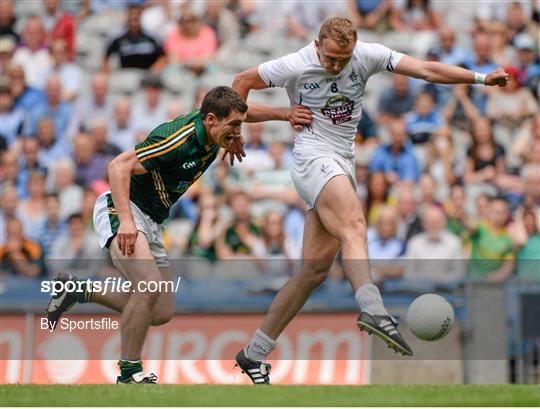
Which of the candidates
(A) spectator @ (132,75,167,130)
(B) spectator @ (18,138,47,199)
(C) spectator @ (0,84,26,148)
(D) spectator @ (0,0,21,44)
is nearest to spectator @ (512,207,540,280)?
(A) spectator @ (132,75,167,130)

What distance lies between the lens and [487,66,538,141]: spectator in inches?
691

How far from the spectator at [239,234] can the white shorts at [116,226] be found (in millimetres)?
5113

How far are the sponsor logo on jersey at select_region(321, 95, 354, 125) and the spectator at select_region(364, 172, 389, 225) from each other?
591 cm

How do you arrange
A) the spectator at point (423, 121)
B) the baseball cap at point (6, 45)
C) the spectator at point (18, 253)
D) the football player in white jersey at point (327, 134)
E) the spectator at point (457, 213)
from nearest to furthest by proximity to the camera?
1. the football player in white jersey at point (327, 134)
2. the spectator at point (18, 253)
3. the spectator at point (457, 213)
4. the spectator at point (423, 121)
5. the baseball cap at point (6, 45)

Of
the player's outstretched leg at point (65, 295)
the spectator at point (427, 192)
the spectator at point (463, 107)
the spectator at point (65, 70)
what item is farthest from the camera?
the spectator at point (65, 70)

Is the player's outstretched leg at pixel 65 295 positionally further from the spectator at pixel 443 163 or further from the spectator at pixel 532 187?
the spectator at pixel 532 187

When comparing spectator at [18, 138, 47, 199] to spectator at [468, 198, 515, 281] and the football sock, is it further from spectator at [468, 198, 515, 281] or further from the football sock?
the football sock

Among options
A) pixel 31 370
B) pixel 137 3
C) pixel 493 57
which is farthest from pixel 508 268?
pixel 137 3

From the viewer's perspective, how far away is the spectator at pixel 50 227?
16.5 metres

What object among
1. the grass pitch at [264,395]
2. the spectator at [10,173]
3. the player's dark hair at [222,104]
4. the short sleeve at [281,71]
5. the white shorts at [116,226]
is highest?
the spectator at [10,173]

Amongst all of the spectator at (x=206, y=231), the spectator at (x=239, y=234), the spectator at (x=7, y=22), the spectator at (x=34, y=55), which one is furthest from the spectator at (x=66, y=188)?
the spectator at (x=7, y=22)

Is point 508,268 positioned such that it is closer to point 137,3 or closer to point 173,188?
point 173,188

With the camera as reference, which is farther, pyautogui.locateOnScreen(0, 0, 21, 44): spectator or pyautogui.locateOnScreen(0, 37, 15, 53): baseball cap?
pyautogui.locateOnScreen(0, 0, 21, 44): spectator

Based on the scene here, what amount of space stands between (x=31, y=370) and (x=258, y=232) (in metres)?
3.84
